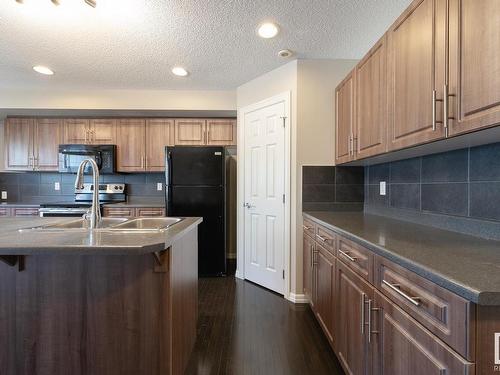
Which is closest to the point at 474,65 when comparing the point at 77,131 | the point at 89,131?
the point at 89,131

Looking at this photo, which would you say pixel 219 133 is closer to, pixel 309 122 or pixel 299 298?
pixel 309 122

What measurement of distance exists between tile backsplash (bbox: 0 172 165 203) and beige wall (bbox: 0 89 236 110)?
1.07 metres

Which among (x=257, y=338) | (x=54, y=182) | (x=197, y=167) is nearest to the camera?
(x=257, y=338)

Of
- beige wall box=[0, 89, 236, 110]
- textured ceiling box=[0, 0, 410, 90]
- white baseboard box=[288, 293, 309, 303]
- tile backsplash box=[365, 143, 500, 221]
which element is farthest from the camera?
beige wall box=[0, 89, 236, 110]

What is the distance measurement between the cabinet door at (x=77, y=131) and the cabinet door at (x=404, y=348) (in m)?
4.01

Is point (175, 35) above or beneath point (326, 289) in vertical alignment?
above

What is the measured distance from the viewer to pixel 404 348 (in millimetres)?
893

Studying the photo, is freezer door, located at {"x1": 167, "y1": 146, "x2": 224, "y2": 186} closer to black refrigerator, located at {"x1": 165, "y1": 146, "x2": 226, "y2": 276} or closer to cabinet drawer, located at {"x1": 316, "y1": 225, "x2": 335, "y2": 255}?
black refrigerator, located at {"x1": 165, "y1": 146, "x2": 226, "y2": 276}

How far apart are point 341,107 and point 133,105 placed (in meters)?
2.61

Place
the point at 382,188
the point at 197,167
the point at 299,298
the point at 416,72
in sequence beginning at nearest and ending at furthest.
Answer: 1. the point at 416,72
2. the point at 382,188
3. the point at 299,298
4. the point at 197,167

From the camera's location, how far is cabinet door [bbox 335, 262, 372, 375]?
1.19m

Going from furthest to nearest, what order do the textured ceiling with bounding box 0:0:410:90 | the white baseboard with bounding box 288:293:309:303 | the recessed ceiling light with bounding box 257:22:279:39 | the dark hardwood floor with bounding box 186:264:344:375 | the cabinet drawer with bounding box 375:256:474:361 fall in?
the white baseboard with bounding box 288:293:309:303 → the recessed ceiling light with bounding box 257:22:279:39 → the textured ceiling with bounding box 0:0:410:90 → the dark hardwood floor with bounding box 186:264:344:375 → the cabinet drawer with bounding box 375:256:474:361

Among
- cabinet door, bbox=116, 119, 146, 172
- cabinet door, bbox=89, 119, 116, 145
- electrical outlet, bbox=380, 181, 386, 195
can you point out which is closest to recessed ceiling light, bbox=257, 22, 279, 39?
electrical outlet, bbox=380, 181, 386, 195

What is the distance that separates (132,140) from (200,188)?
1.30 m
